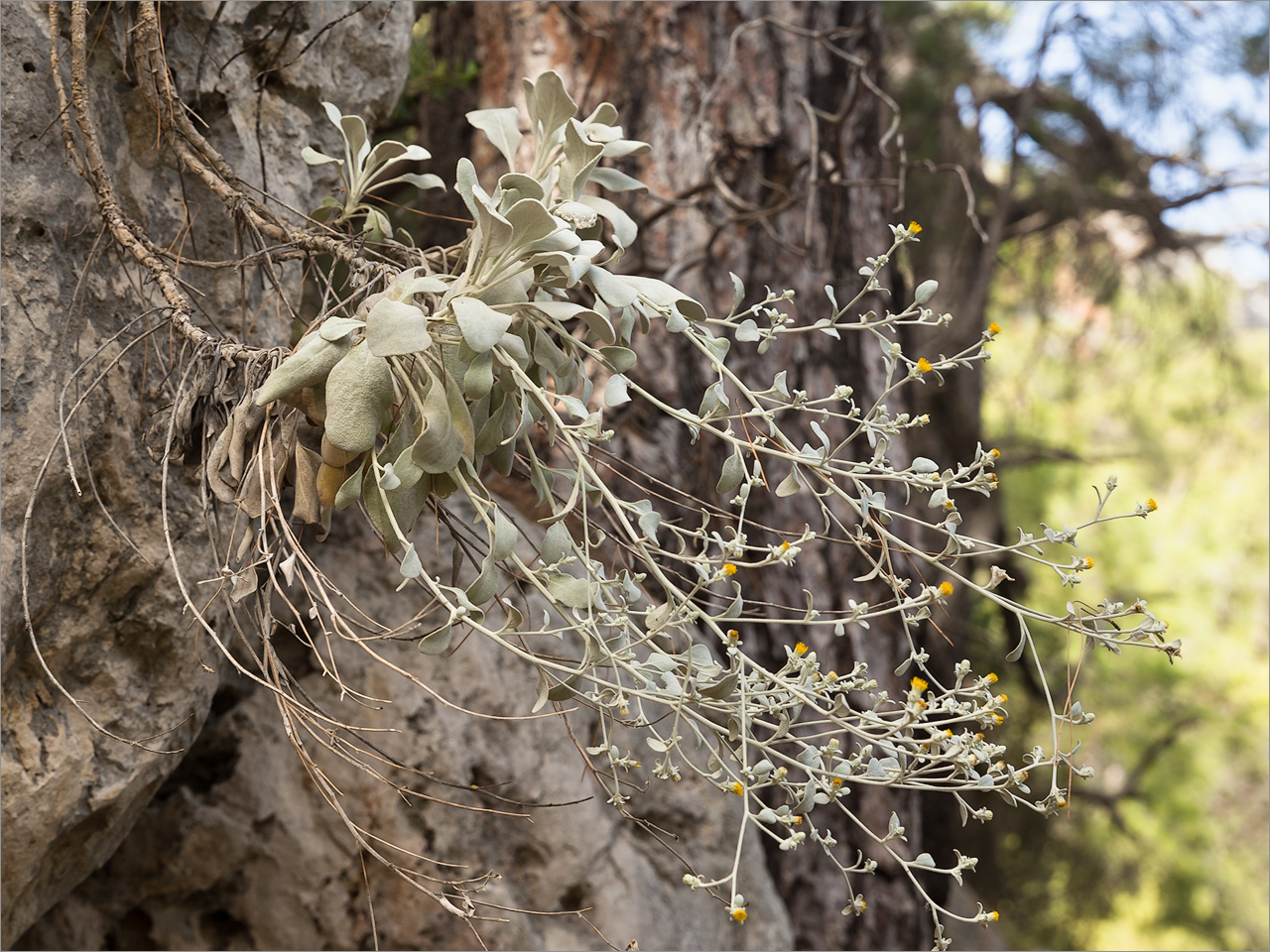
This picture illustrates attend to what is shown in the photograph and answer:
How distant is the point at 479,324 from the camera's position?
2.03 ft

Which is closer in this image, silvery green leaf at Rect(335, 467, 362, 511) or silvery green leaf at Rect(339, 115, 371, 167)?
silvery green leaf at Rect(335, 467, 362, 511)

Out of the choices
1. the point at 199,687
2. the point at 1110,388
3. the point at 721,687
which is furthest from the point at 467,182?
the point at 1110,388

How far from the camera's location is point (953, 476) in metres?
0.71

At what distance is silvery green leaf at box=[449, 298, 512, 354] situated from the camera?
617 mm

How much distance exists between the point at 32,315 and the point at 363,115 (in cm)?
49

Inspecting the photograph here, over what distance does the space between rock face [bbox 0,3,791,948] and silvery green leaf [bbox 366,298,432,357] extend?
297 mm

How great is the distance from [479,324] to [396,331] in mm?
54

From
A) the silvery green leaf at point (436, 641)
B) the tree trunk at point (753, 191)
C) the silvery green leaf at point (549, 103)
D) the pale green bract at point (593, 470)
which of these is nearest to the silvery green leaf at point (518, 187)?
the pale green bract at point (593, 470)

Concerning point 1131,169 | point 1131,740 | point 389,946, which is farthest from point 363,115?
point 1131,740

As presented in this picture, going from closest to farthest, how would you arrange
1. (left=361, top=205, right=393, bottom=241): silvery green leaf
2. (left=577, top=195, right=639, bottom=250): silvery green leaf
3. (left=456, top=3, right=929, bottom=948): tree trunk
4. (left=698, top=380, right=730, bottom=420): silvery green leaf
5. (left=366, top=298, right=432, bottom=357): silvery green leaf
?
(left=366, top=298, right=432, bottom=357): silvery green leaf → (left=698, top=380, right=730, bottom=420): silvery green leaf → (left=577, top=195, right=639, bottom=250): silvery green leaf → (left=361, top=205, right=393, bottom=241): silvery green leaf → (left=456, top=3, right=929, bottom=948): tree trunk

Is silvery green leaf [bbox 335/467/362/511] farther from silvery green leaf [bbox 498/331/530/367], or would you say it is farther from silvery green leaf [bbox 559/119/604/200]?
silvery green leaf [bbox 559/119/604/200]

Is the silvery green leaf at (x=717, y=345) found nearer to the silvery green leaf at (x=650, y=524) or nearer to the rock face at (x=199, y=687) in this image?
the silvery green leaf at (x=650, y=524)

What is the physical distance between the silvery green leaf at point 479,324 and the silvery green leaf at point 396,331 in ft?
0.08

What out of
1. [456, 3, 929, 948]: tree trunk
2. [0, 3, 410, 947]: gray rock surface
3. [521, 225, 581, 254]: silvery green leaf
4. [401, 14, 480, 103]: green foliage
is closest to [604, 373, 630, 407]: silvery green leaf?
[521, 225, 581, 254]: silvery green leaf
